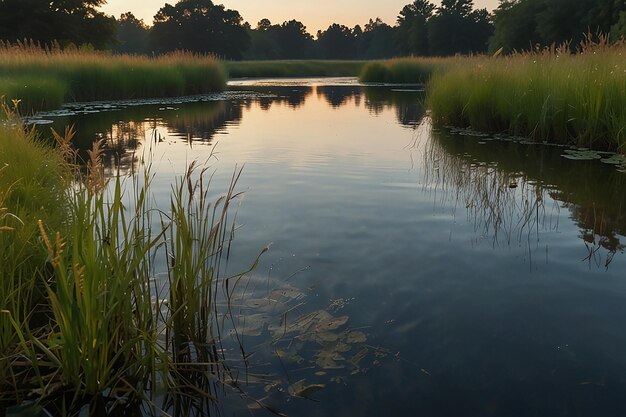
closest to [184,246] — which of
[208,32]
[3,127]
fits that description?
[3,127]

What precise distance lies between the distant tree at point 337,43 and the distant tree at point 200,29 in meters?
57.2

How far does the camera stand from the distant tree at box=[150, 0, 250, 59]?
8206 cm

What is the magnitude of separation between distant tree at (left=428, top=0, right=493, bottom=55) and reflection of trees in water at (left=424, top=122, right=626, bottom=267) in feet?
287

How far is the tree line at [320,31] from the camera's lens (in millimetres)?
36812

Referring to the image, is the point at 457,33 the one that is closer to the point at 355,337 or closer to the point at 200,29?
the point at 200,29

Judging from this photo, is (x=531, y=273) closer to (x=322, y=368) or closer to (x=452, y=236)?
(x=452, y=236)

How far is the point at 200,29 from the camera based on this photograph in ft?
271

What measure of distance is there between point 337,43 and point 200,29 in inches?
2549

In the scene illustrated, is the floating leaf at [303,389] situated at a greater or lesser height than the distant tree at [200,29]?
lesser

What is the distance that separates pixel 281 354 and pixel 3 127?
3574 mm

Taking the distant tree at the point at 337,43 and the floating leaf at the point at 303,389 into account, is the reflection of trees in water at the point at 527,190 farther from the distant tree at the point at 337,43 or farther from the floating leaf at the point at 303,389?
the distant tree at the point at 337,43

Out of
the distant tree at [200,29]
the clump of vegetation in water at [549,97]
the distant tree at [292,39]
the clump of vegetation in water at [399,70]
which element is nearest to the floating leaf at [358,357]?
the clump of vegetation in water at [549,97]

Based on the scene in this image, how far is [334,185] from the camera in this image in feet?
23.9

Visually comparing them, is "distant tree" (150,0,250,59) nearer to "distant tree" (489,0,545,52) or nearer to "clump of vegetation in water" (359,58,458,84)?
"distant tree" (489,0,545,52)
